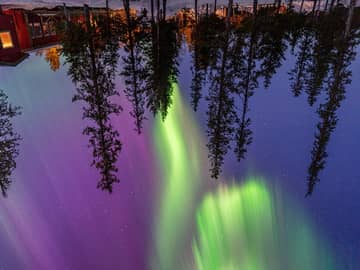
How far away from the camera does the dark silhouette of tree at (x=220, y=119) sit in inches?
708

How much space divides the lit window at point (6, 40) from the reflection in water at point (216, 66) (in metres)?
4.34

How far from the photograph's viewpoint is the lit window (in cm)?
2124

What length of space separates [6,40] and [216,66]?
→ 1768 centimetres

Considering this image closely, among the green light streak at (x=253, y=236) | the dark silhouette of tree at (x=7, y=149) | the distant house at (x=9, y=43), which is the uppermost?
the distant house at (x=9, y=43)

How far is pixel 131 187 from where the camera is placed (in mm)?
16266

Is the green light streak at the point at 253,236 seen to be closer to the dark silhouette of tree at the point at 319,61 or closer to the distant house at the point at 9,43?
the dark silhouette of tree at the point at 319,61

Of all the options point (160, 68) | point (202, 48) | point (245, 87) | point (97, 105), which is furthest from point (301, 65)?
point (97, 105)

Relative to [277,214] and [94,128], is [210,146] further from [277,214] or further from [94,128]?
[94,128]

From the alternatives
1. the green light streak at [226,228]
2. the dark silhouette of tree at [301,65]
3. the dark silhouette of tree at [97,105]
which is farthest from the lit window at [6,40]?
the dark silhouette of tree at [301,65]

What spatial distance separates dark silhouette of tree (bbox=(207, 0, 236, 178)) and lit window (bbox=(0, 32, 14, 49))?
57.3ft

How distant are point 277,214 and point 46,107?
60.5ft

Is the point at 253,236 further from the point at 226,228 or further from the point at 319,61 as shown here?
the point at 319,61

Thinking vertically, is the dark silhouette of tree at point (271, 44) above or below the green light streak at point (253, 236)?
above

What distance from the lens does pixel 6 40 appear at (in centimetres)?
2159
